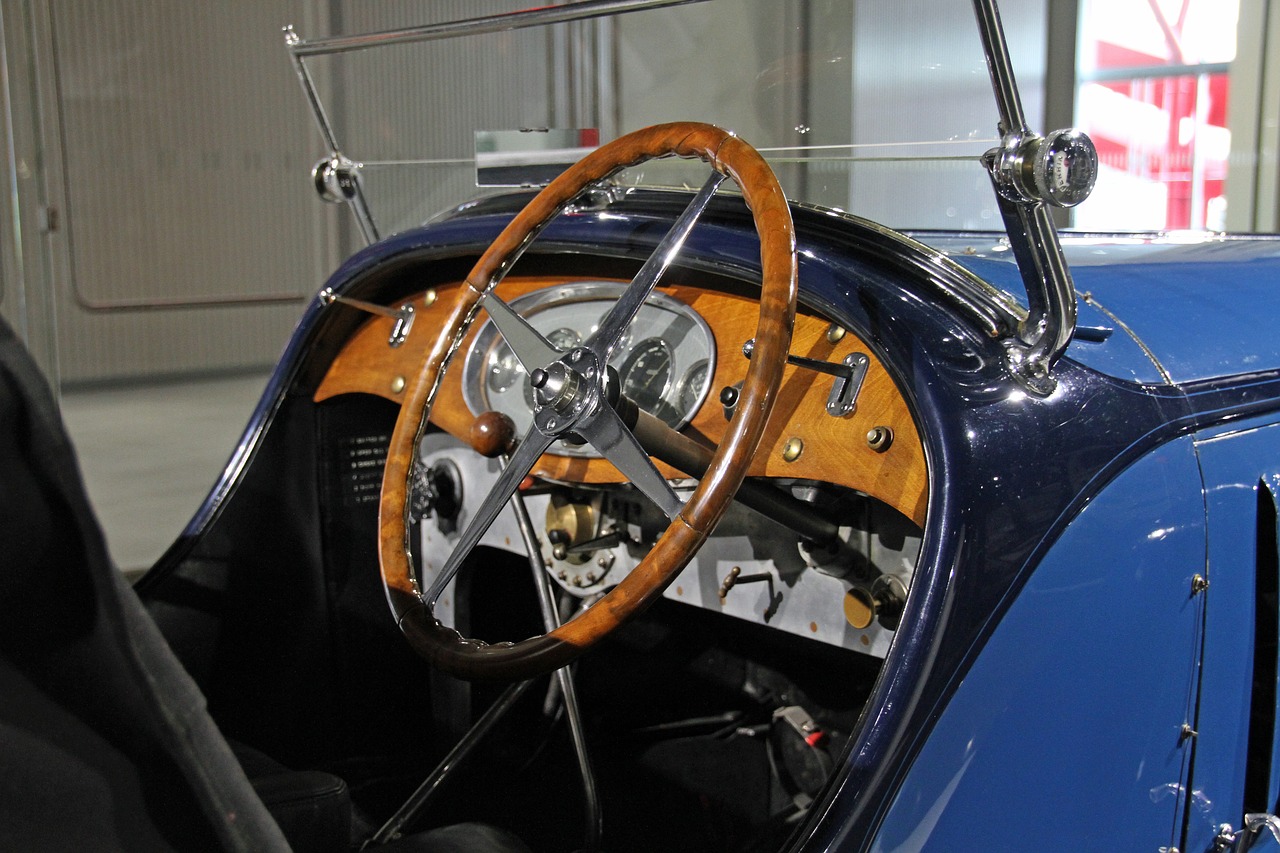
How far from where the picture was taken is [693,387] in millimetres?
1397

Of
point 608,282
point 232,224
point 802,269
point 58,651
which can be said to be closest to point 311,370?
point 608,282

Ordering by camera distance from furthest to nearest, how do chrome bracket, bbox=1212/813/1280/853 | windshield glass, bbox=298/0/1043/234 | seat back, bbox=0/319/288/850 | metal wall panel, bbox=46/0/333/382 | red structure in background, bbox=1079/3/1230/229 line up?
red structure in background, bbox=1079/3/1230/229, metal wall panel, bbox=46/0/333/382, windshield glass, bbox=298/0/1043/234, chrome bracket, bbox=1212/813/1280/853, seat back, bbox=0/319/288/850

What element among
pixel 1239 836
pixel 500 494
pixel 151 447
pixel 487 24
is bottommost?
pixel 151 447

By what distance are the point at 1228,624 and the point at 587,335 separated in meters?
0.85

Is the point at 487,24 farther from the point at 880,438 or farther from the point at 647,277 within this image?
the point at 880,438

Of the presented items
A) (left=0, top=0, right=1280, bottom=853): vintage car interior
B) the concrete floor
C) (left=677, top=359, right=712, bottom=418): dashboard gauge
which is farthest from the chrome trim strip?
the concrete floor

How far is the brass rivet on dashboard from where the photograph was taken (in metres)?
1.17

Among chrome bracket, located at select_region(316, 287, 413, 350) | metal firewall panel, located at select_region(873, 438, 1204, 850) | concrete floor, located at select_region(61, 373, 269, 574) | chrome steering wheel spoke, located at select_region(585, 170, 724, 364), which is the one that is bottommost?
concrete floor, located at select_region(61, 373, 269, 574)

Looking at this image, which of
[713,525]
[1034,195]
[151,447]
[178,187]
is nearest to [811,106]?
[1034,195]

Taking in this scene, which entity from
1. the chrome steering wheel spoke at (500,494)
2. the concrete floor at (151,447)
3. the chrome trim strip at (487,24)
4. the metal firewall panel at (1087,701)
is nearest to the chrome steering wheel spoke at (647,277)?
the chrome steering wheel spoke at (500,494)

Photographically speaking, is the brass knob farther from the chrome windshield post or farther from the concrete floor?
the concrete floor

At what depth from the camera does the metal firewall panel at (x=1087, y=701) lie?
1.01 metres

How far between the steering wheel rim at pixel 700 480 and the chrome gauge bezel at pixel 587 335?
0.17 m

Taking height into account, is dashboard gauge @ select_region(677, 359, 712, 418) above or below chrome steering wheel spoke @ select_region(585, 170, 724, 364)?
below
